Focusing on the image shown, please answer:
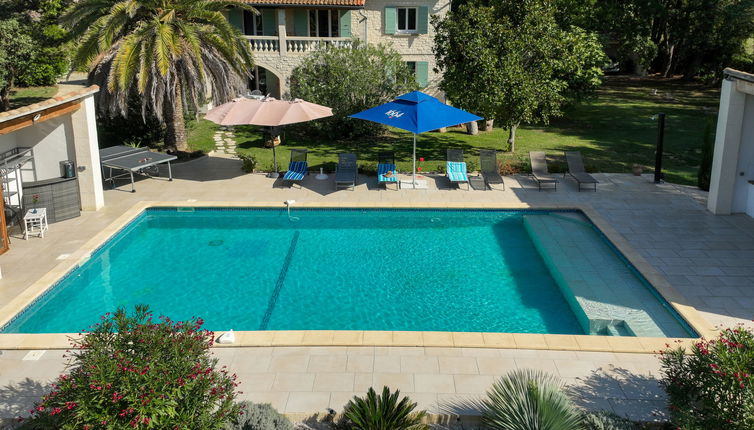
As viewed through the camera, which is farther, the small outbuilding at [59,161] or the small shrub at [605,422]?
the small outbuilding at [59,161]

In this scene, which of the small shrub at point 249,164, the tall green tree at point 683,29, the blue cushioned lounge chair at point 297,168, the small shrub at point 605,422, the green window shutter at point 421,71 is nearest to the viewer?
the small shrub at point 605,422

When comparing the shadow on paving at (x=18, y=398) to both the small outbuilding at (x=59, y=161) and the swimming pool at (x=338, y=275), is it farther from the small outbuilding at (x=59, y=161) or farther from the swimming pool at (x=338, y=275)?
the small outbuilding at (x=59, y=161)

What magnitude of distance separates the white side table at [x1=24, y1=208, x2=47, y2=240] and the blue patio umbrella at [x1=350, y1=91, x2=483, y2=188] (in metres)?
8.54

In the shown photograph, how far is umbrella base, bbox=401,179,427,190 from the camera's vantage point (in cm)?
2031

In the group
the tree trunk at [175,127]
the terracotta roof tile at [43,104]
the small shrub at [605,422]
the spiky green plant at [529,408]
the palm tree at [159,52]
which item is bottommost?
the small shrub at [605,422]

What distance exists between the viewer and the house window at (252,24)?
3356cm

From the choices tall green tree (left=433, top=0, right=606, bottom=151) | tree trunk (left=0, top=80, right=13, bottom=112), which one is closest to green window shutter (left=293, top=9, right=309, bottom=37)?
tall green tree (left=433, top=0, right=606, bottom=151)

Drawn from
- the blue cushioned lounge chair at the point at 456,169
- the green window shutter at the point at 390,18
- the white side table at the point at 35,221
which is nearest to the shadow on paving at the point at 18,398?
the white side table at the point at 35,221

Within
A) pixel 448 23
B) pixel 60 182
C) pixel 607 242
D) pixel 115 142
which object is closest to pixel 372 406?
pixel 607 242

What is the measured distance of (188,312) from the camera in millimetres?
13039

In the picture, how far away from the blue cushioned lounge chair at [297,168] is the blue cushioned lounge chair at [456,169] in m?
4.50

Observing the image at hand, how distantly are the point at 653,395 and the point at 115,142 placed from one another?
22.2m

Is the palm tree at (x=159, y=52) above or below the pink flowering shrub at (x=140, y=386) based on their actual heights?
above

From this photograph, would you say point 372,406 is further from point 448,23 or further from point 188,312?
point 448,23
